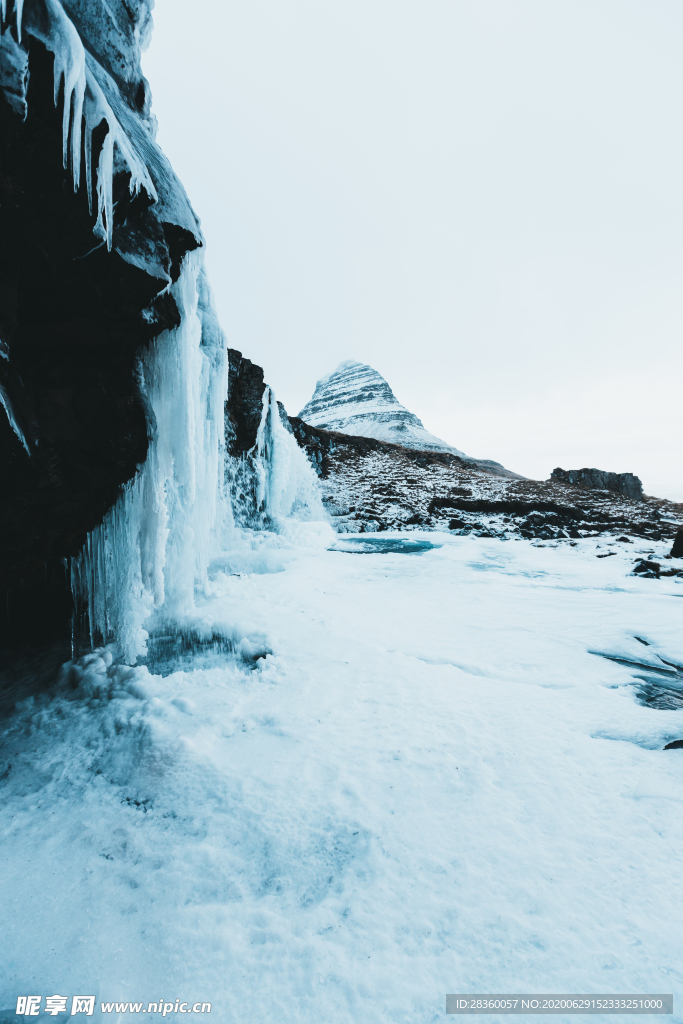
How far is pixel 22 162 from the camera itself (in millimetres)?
2143

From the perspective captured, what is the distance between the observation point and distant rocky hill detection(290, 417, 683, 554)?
53.3 ft

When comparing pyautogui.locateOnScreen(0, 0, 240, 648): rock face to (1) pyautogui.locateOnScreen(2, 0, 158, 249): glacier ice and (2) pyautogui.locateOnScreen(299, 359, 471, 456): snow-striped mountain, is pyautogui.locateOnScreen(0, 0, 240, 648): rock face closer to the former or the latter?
(1) pyautogui.locateOnScreen(2, 0, 158, 249): glacier ice

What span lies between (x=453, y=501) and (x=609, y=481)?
56.9 feet

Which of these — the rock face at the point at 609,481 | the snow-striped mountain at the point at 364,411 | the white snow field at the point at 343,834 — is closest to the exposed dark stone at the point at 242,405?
the white snow field at the point at 343,834

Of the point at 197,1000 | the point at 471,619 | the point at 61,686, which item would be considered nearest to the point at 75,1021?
Answer: the point at 197,1000

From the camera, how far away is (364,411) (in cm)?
7206

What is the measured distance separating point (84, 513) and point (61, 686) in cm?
157

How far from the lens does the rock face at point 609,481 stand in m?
29.1

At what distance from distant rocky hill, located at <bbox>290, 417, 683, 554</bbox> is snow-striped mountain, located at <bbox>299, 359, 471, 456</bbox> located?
18.8 meters

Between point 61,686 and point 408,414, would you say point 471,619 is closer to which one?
point 61,686

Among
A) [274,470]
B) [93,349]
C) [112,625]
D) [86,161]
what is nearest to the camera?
[86,161]

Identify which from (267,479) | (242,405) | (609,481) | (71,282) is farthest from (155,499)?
(609,481)

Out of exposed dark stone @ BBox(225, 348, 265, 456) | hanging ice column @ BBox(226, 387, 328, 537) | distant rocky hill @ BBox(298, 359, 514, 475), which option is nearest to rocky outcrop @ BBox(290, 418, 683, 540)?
hanging ice column @ BBox(226, 387, 328, 537)

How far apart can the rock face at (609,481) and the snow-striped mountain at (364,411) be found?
19.0 meters
